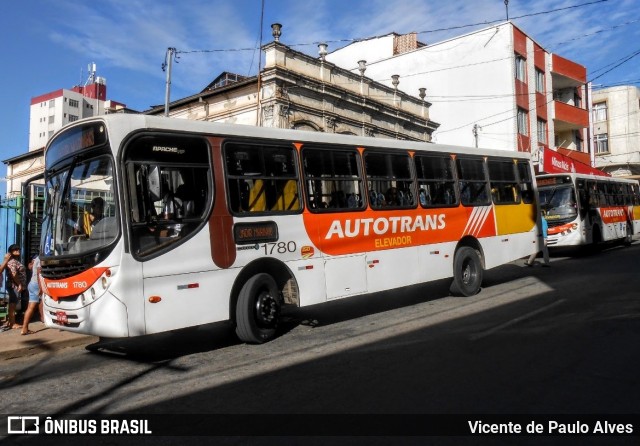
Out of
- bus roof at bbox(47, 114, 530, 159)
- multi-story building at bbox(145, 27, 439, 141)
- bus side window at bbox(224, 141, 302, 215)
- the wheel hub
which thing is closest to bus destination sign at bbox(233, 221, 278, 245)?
bus side window at bbox(224, 141, 302, 215)

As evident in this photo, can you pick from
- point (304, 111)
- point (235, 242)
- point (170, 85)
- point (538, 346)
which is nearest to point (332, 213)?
point (235, 242)

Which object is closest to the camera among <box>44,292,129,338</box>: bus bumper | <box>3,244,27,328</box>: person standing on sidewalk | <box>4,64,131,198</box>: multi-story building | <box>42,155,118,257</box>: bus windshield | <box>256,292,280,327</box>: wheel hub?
<box>44,292,129,338</box>: bus bumper

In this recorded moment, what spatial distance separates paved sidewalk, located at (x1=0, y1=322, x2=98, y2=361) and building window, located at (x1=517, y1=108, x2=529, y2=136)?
1189 inches

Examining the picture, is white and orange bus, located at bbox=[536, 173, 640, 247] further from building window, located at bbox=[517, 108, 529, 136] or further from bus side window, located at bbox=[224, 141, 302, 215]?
bus side window, located at bbox=[224, 141, 302, 215]

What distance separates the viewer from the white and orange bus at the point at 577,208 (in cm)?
1878

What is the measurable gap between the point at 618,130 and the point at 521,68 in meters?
24.4

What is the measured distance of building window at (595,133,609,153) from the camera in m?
52.9

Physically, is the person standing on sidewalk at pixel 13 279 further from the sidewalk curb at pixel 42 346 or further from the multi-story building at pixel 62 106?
the multi-story building at pixel 62 106

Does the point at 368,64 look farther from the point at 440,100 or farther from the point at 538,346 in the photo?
the point at 538,346

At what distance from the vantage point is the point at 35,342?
331 inches

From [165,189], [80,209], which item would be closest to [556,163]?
[165,189]

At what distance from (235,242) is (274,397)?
267cm

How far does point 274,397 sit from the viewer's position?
16.7ft

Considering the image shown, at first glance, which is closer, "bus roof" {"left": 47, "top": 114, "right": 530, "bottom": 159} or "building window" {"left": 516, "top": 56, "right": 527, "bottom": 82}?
"bus roof" {"left": 47, "top": 114, "right": 530, "bottom": 159}
